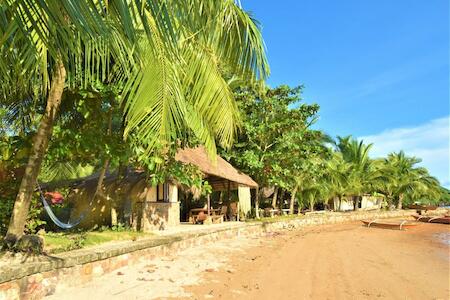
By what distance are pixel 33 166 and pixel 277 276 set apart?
4.45 m

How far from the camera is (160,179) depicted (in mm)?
7828

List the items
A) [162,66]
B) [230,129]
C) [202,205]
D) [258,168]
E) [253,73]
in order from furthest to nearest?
[202,205] → [258,168] → [230,129] → [253,73] → [162,66]

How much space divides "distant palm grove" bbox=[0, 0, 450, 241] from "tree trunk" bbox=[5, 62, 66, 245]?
0.05 feet

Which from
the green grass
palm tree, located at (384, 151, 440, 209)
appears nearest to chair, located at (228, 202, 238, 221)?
the green grass

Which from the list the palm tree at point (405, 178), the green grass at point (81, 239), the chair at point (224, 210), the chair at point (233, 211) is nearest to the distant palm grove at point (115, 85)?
the green grass at point (81, 239)

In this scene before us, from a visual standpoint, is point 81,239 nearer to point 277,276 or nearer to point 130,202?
point 130,202

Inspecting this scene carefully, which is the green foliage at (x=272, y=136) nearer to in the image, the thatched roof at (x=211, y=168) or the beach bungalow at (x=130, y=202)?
the thatched roof at (x=211, y=168)

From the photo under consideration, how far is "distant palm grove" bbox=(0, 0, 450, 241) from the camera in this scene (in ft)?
7.66

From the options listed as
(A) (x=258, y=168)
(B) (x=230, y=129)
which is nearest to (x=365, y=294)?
(B) (x=230, y=129)

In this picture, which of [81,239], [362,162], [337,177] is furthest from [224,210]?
[362,162]

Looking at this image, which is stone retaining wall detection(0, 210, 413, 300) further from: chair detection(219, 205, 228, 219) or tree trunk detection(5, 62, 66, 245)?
chair detection(219, 205, 228, 219)

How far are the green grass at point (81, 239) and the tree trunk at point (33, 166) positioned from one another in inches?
24.3

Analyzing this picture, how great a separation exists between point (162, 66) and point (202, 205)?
14145 mm

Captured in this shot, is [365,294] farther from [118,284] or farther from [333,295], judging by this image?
[118,284]
